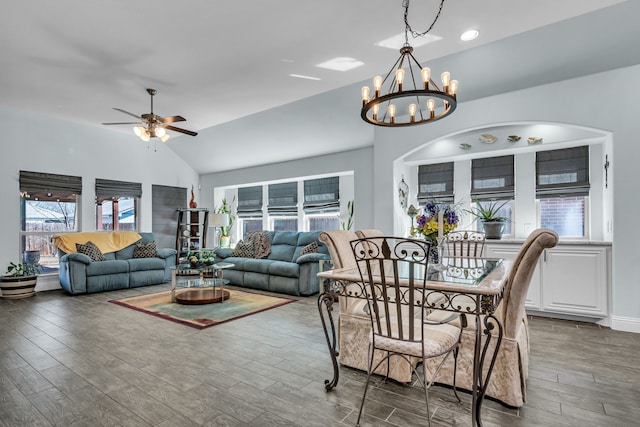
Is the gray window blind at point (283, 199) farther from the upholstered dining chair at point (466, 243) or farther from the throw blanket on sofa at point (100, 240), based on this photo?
the upholstered dining chair at point (466, 243)

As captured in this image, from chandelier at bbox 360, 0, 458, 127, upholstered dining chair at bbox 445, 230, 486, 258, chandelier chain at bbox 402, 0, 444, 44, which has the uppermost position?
chandelier chain at bbox 402, 0, 444, 44

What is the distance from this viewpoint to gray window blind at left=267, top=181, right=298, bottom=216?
7.42 meters

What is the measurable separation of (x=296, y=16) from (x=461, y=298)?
8.65ft

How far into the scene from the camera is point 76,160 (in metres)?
6.33

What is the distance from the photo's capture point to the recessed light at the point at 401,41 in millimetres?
3256

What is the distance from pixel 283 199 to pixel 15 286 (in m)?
4.72

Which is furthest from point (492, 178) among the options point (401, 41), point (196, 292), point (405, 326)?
point (196, 292)

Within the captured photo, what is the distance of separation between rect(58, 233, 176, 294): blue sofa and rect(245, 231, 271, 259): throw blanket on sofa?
5.48ft

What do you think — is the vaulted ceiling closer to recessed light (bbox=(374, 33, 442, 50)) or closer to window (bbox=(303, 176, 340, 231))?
recessed light (bbox=(374, 33, 442, 50))

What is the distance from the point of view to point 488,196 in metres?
4.84

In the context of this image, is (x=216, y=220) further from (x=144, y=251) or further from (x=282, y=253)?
(x=282, y=253)

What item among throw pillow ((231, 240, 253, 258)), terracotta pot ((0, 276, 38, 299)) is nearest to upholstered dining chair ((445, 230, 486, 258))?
throw pillow ((231, 240, 253, 258))

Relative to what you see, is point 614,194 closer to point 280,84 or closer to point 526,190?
point 526,190

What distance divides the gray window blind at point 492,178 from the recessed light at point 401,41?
2.22 meters
